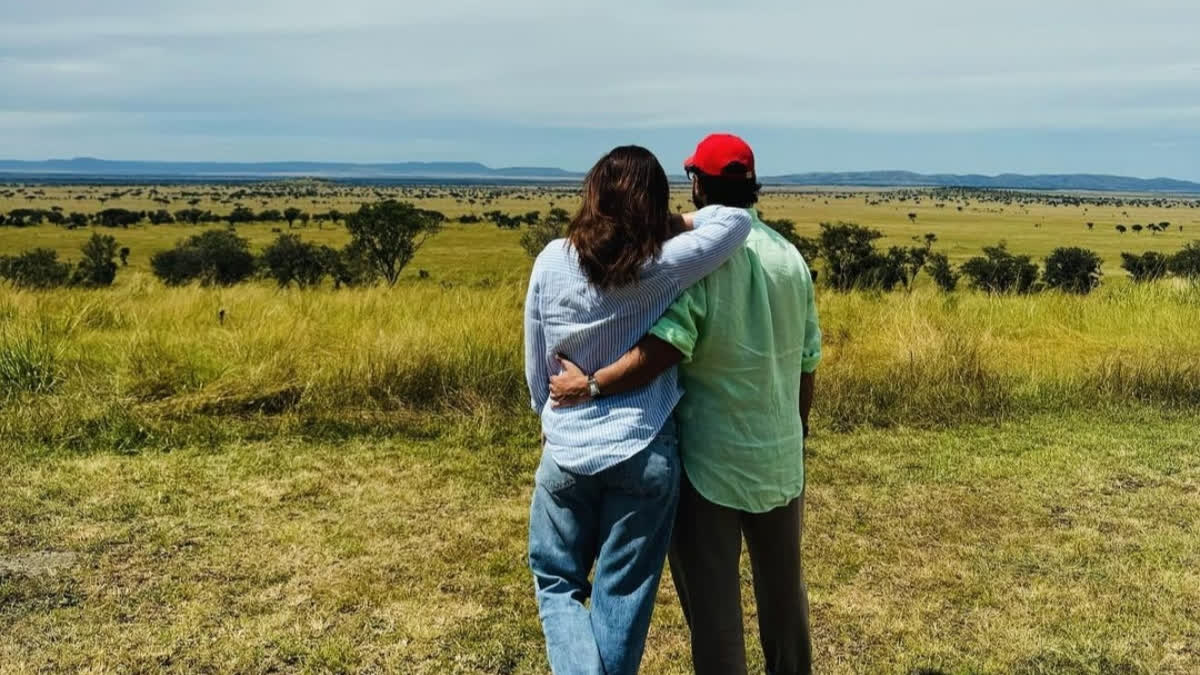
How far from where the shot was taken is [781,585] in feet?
9.61

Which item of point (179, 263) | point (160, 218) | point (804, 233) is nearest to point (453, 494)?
point (179, 263)

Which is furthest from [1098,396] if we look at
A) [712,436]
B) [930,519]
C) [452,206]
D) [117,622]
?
[452,206]

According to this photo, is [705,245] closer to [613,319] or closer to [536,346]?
[613,319]

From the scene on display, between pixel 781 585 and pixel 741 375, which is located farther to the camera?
pixel 781 585

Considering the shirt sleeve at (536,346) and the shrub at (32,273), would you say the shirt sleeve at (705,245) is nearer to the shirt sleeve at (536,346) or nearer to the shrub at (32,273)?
the shirt sleeve at (536,346)

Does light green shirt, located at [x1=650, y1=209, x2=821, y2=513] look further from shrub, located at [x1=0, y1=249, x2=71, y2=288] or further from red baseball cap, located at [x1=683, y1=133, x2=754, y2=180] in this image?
shrub, located at [x1=0, y1=249, x2=71, y2=288]

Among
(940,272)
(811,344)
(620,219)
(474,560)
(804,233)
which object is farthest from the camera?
(804,233)

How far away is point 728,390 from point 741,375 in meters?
0.05

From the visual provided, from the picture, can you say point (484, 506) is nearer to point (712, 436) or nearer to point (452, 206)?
point (712, 436)

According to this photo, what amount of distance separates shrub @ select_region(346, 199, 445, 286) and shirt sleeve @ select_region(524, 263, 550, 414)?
40648 mm

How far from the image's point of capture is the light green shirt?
8.55ft

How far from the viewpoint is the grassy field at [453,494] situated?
391cm

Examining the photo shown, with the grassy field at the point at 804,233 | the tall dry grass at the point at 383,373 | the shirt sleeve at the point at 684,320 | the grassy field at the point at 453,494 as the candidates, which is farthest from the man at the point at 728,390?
the grassy field at the point at 804,233

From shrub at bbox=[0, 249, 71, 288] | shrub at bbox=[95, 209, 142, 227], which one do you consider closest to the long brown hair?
shrub at bbox=[0, 249, 71, 288]
